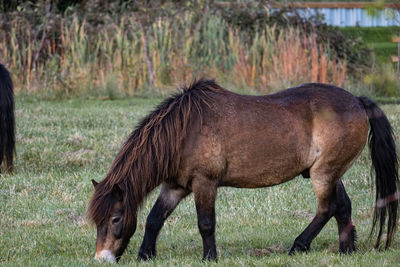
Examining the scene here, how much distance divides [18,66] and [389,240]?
10903mm

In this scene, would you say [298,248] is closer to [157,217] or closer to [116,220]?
[157,217]

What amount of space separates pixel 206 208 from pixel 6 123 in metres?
3.97

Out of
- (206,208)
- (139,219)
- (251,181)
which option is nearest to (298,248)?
(251,181)

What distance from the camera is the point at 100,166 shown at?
8195 millimetres

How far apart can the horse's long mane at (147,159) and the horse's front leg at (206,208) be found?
8.2 inches

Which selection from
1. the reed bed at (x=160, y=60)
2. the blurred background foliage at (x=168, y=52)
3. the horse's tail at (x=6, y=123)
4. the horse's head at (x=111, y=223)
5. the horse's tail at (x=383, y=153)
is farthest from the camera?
the blurred background foliage at (x=168, y=52)

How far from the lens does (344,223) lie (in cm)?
496

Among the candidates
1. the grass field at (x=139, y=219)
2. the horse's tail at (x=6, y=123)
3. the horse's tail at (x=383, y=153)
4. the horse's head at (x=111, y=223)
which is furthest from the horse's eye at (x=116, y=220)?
the horse's tail at (x=6, y=123)

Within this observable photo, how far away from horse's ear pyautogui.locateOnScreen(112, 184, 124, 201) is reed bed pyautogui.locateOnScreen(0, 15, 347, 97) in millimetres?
8447

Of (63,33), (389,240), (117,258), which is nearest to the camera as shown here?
(117,258)

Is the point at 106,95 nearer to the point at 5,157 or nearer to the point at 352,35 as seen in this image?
the point at 5,157

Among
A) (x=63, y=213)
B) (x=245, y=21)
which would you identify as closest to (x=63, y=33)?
(x=245, y=21)

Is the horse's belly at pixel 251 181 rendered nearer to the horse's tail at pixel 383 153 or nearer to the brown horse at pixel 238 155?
the brown horse at pixel 238 155

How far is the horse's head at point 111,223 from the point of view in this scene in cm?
436
